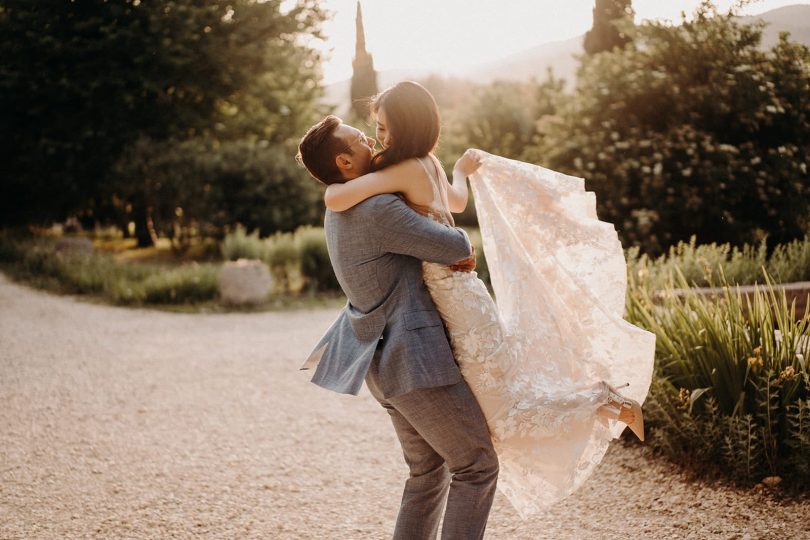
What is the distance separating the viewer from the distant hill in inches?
228

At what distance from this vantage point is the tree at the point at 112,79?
1738 cm

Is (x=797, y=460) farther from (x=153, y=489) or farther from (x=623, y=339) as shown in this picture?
(x=153, y=489)

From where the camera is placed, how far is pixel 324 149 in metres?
2.18

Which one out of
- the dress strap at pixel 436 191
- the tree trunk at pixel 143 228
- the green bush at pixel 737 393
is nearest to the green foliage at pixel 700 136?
the green bush at pixel 737 393

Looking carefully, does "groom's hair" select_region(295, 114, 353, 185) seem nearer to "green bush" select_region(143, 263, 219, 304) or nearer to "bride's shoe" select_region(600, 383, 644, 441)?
"bride's shoe" select_region(600, 383, 644, 441)

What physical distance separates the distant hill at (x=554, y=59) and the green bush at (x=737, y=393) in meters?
2.16

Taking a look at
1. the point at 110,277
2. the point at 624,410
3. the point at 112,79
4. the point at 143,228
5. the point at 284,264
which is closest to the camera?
the point at 624,410

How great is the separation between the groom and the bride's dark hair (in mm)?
133

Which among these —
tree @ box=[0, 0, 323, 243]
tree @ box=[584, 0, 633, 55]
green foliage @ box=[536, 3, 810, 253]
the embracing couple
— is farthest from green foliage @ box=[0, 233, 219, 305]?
tree @ box=[584, 0, 633, 55]

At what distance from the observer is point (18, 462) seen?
4.48 m

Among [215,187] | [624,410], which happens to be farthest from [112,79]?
[624,410]

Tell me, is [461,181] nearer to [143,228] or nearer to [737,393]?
[737,393]

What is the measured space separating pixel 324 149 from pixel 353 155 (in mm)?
93

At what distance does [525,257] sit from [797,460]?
1.86m
